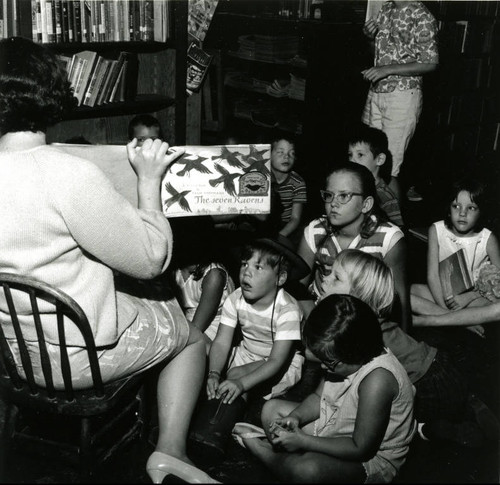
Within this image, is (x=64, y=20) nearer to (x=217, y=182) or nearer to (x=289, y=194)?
(x=289, y=194)

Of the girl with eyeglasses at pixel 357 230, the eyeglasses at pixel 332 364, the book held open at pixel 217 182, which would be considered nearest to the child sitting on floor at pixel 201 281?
→ the girl with eyeglasses at pixel 357 230

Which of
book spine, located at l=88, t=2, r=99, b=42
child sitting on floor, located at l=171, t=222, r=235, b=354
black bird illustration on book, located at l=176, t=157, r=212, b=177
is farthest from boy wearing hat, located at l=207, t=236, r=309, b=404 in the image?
book spine, located at l=88, t=2, r=99, b=42

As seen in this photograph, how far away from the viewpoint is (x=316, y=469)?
1.73 meters

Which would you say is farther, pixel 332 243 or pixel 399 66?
pixel 399 66

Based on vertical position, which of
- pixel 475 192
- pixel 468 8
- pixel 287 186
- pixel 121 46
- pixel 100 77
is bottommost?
pixel 287 186

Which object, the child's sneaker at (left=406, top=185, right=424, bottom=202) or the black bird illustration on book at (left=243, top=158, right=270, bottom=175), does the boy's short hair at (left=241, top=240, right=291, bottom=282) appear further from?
the child's sneaker at (left=406, top=185, right=424, bottom=202)

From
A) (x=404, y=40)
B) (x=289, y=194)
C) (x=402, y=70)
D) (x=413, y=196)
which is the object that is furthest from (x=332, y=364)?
(x=413, y=196)

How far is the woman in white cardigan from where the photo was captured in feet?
4.60

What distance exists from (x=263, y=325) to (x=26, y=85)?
122cm

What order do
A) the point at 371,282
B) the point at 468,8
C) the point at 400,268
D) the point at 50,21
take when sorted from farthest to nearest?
the point at 468,8 → the point at 50,21 → the point at 400,268 → the point at 371,282

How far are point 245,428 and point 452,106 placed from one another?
14.6 ft

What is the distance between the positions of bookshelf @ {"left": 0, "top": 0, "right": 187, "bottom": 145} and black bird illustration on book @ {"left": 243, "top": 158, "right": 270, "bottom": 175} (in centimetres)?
156

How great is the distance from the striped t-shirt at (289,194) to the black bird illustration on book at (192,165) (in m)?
1.53

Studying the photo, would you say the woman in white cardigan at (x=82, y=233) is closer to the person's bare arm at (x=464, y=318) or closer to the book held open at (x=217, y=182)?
the book held open at (x=217, y=182)
